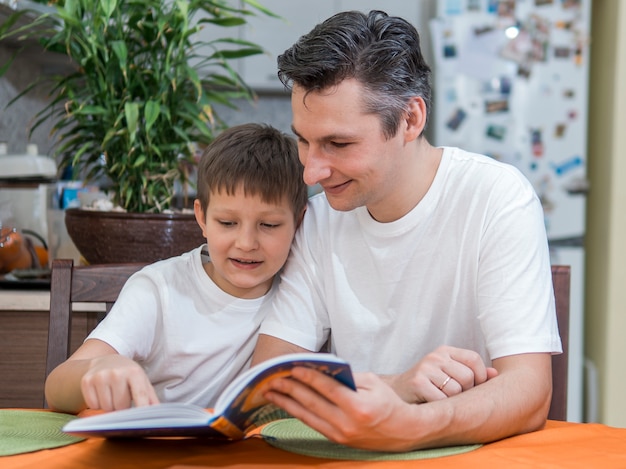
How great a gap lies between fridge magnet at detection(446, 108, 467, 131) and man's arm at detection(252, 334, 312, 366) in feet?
7.34

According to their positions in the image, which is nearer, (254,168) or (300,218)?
(254,168)

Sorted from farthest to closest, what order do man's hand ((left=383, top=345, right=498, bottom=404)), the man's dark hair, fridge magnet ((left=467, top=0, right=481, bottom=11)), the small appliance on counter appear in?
fridge magnet ((left=467, top=0, right=481, bottom=11)), the small appliance on counter, the man's dark hair, man's hand ((left=383, top=345, right=498, bottom=404))

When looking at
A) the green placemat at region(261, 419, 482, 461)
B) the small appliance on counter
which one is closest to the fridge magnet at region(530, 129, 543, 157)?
the small appliance on counter

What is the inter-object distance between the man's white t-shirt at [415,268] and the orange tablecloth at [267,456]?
0.25m

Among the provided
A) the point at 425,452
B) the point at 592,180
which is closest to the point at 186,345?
the point at 425,452

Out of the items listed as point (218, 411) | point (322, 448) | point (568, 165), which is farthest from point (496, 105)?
point (218, 411)

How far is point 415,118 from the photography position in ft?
4.11

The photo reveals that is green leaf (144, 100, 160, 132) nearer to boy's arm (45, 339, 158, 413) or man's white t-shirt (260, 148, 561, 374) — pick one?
man's white t-shirt (260, 148, 561, 374)

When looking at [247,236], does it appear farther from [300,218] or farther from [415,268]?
[415,268]

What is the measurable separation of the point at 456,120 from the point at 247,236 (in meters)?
2.26

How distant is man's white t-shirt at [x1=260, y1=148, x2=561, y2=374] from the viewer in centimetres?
120

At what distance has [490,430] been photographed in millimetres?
958

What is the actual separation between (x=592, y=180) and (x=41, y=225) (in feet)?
7.77

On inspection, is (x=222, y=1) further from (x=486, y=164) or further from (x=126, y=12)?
(x=486, y=164)
